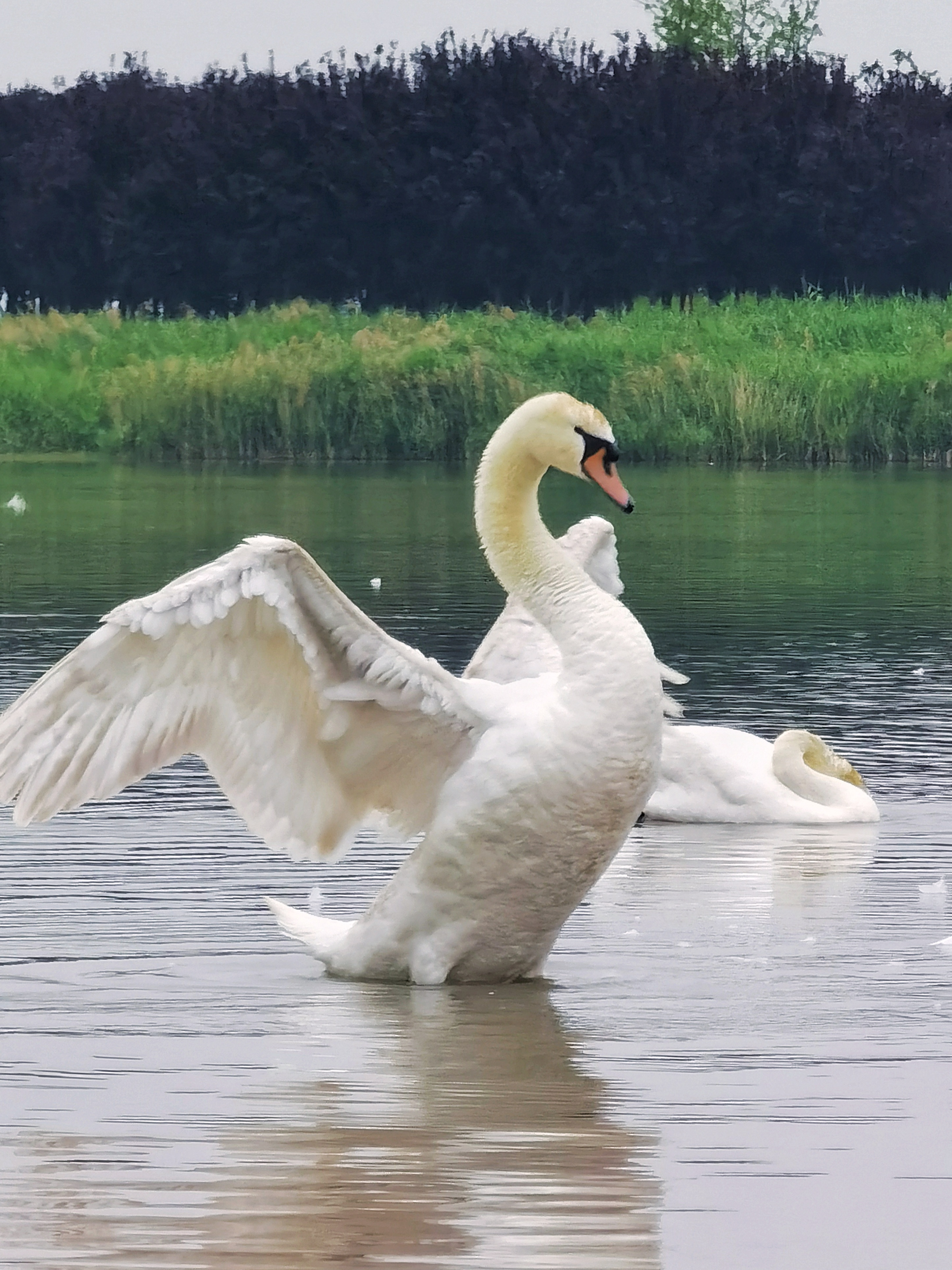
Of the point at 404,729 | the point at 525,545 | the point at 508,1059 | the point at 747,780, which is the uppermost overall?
the point at 525,545

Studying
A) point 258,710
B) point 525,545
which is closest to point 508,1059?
point 258,710

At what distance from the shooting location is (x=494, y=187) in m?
48.1

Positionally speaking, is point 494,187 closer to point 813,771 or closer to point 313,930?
point 813,771

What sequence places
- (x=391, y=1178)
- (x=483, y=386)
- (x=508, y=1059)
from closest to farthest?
(x=391, y=1178) < (x=508, y=1059) < (x=483, y=386)

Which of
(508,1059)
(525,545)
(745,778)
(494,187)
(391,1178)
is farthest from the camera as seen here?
(494,187)

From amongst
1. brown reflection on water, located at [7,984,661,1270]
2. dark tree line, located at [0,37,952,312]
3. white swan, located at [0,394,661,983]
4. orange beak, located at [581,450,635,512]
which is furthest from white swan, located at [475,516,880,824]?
dark tree line, located at [0,37,952,312]

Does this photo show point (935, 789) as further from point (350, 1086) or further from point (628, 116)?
point (628, 116)

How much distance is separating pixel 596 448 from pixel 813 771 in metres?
2.97

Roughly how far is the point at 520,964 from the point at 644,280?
40.2 metres

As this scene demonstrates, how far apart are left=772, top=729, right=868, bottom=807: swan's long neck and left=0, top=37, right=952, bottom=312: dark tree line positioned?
3653cm

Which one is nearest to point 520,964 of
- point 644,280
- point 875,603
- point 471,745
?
point 471,745

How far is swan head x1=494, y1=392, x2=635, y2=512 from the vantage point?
285 inches

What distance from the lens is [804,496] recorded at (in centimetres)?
2534

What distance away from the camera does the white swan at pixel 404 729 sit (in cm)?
670
